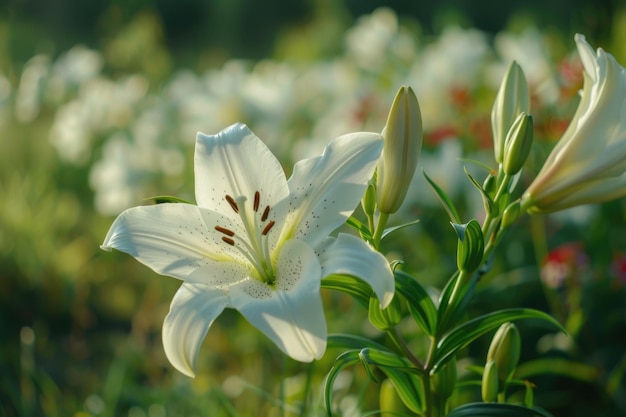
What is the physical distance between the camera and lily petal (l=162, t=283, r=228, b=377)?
2.63ft

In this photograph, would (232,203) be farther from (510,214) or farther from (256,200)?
(510,214)

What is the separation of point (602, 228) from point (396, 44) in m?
1.82

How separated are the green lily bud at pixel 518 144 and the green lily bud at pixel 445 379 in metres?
0.25

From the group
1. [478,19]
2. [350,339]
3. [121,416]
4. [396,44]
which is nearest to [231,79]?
[396,44]

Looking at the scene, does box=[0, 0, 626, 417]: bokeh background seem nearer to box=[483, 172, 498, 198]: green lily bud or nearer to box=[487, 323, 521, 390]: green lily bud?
box=[487, 323, 521, 390]: green lily bud

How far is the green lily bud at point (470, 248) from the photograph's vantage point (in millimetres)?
878

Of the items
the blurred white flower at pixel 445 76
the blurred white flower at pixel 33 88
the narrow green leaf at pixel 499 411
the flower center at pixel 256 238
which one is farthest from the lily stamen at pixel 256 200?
the blurred white flower at pixel 33 88

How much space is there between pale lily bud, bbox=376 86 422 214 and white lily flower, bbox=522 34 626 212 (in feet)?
0.54

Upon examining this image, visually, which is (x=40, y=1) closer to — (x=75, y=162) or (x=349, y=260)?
(x=75, y=162)

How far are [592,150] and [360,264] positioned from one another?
0.34m

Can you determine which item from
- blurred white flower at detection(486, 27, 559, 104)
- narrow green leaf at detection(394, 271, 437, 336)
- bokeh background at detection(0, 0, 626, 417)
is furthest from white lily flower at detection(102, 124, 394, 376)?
blurred white flower at detection(486, 27, 559, 104)

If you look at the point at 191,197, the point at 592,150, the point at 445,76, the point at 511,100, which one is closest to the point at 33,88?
the point at 191,197

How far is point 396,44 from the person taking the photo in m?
3.74

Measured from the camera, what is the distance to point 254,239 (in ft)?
2.98
